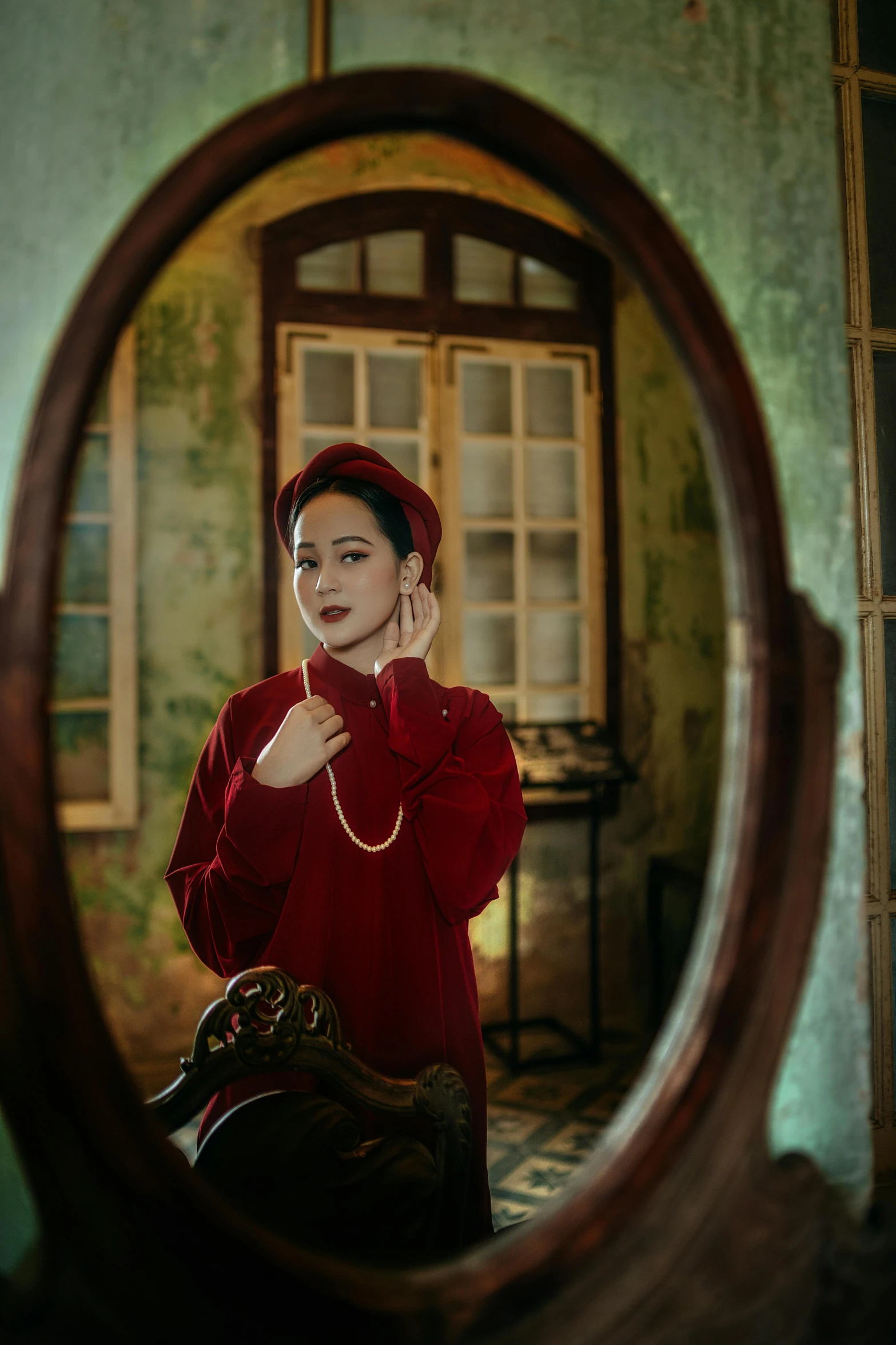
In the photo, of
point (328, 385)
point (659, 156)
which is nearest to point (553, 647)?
point (328, 385)

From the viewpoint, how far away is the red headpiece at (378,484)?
0.93m

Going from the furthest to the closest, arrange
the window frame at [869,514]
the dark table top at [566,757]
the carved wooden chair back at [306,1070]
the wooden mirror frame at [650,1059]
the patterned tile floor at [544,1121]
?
1. the dark table top at [566,757]
2. the patterned tile floor at [544,1121]
3. the window frame at [869,514]
4. the carved wooden chair back at [306,1070]
5. the wooden mirror frame at [650,1059]

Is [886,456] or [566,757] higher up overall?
[886,456]

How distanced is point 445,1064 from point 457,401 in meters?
2.02

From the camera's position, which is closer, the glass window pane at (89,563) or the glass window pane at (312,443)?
the glass window pane at (89,563)

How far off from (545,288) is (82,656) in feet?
5.82

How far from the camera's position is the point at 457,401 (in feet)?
7.87

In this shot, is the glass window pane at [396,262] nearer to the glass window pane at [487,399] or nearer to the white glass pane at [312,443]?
the glass window pane at [487,399]

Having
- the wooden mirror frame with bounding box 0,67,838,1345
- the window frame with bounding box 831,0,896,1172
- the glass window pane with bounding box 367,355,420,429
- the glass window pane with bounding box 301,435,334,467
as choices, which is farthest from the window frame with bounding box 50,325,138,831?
the window frame with bounding box 831,0,896,1172

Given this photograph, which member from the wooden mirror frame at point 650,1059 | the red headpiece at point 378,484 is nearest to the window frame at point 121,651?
the red headpiece at point 378,484

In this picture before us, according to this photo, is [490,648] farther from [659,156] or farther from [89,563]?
[659,156]

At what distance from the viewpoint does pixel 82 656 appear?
7.16 feet

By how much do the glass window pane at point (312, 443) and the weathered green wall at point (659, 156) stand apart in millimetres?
1604

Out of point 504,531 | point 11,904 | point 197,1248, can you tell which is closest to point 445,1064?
point 197,1248
